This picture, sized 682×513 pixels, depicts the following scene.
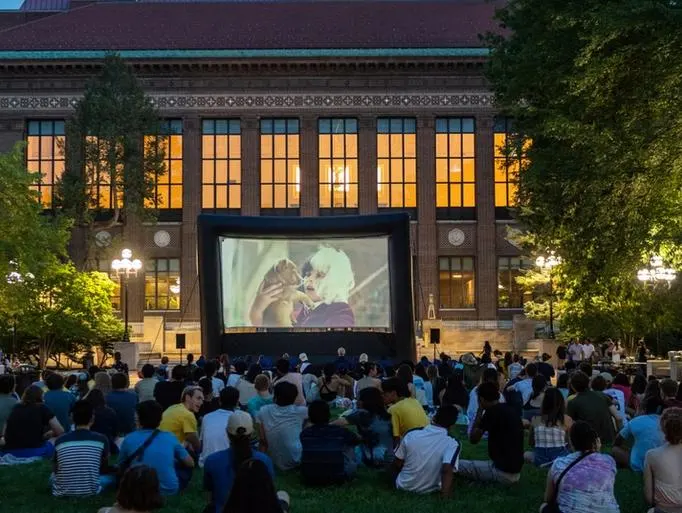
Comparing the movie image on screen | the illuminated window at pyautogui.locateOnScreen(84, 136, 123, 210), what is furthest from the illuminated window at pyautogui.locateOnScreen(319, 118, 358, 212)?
the movie image on screen

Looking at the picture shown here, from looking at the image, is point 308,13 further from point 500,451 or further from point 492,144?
point 500,451

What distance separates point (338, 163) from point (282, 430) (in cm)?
4444

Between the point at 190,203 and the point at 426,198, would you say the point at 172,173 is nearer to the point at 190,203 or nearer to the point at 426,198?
the point at 190,203

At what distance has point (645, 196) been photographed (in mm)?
23828

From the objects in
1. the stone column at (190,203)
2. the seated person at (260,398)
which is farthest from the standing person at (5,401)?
the stone column at (190,203)

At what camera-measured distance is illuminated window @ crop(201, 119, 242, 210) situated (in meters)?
56.9

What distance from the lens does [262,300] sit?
Result: 36844 mm

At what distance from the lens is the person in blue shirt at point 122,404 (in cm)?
1483

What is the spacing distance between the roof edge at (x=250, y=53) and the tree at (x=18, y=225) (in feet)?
65.7

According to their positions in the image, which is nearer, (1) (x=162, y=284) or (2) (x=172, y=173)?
(1) (x=162, y=284)

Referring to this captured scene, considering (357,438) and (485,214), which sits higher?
(485,214)

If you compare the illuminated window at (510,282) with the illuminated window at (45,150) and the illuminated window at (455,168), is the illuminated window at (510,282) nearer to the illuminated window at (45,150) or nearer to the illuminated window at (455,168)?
the illuminated window at (455,168)

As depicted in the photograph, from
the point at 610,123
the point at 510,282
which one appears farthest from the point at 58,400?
the point at 510,282

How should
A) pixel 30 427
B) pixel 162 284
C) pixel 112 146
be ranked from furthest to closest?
1. pixel 162 284
2. pixel 112 146
3. pixel 30 427
